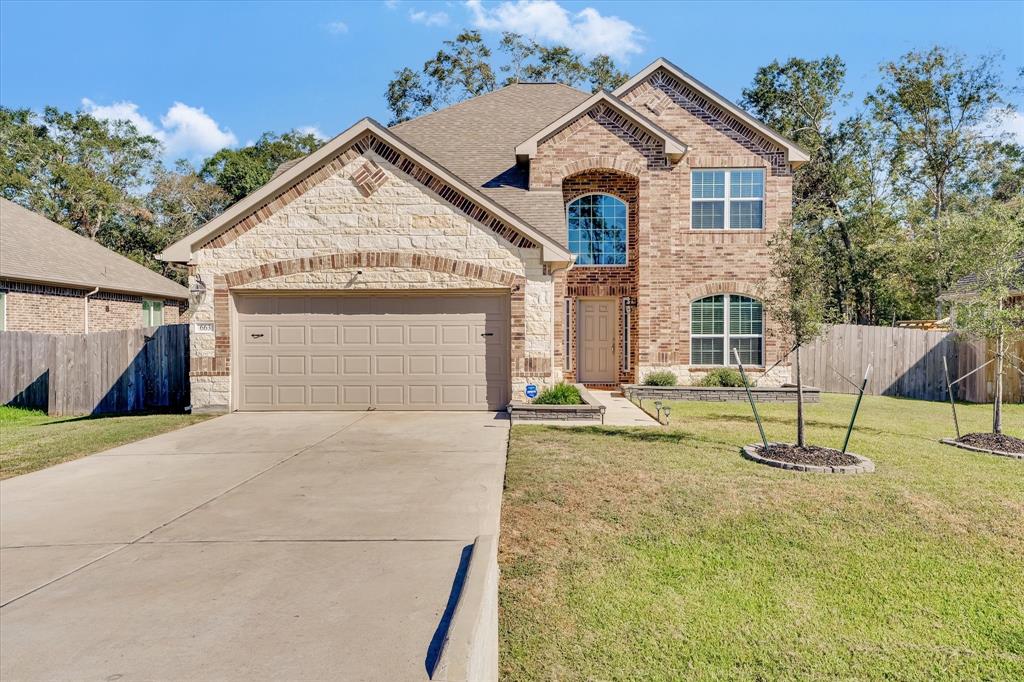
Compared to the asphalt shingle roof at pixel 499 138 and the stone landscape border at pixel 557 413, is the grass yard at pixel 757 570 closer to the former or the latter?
the stone landscape border at pixel 557 413

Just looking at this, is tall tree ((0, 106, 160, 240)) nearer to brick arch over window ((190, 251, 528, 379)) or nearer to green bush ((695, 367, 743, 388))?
brick arch over window ((190, 251, 528, 379))

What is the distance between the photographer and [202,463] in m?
7.79

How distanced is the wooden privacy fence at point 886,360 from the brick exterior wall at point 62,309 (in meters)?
23.2

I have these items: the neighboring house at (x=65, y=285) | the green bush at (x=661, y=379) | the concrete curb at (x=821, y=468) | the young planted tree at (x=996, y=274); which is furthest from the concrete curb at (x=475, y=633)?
the neighboring house at (x=65, y=285)

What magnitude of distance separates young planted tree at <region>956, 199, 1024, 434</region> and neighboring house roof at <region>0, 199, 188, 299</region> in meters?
22.9

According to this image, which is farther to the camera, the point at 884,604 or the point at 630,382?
the point at 630,382

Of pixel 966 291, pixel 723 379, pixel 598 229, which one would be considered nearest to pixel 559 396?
pixel 723 379

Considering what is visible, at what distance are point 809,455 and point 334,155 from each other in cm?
1044

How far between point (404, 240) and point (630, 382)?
7.79 m

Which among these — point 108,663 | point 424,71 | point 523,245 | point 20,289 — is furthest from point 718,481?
point 424,71

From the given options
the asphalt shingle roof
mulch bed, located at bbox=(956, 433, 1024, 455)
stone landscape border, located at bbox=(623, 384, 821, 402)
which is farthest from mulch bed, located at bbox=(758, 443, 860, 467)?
the asphalt shingle roof

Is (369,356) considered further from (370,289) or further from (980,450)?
(980,450)

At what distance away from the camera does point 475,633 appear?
110 inches

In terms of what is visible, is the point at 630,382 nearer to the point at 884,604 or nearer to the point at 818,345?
the point at 818,345
